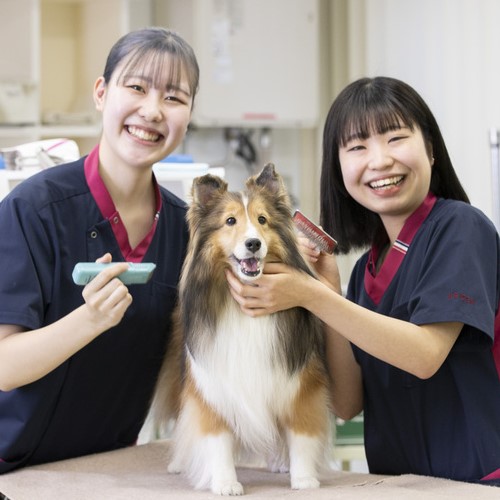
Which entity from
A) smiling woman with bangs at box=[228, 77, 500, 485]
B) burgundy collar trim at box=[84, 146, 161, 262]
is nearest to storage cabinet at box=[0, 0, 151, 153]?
burgundy collar trim at box=[84, 146, 161, 262]

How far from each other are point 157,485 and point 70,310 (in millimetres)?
423

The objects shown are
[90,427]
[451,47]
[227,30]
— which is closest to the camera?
[90,427]

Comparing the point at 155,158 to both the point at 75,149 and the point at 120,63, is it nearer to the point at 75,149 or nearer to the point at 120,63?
the point at 120,63

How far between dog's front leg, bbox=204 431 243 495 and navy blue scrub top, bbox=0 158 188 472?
0.31 metres

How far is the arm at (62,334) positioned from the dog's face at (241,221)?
24 cm

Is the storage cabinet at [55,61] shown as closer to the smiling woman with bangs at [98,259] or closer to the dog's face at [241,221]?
the smiling woman with bangs at [98,259]

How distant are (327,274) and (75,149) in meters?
1.06

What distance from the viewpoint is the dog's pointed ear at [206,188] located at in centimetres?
183

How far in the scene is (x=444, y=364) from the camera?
1.79 m

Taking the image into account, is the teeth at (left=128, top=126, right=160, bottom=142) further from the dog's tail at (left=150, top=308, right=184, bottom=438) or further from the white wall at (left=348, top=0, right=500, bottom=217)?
the white wall at (left=348, top=0, right=500, bottom=217)

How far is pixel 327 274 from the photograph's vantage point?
1.94 metres

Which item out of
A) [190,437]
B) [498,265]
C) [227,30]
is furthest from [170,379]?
[227,30]

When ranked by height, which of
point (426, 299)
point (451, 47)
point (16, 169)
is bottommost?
point (426, 299)

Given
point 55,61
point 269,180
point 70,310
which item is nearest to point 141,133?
point 269,180
